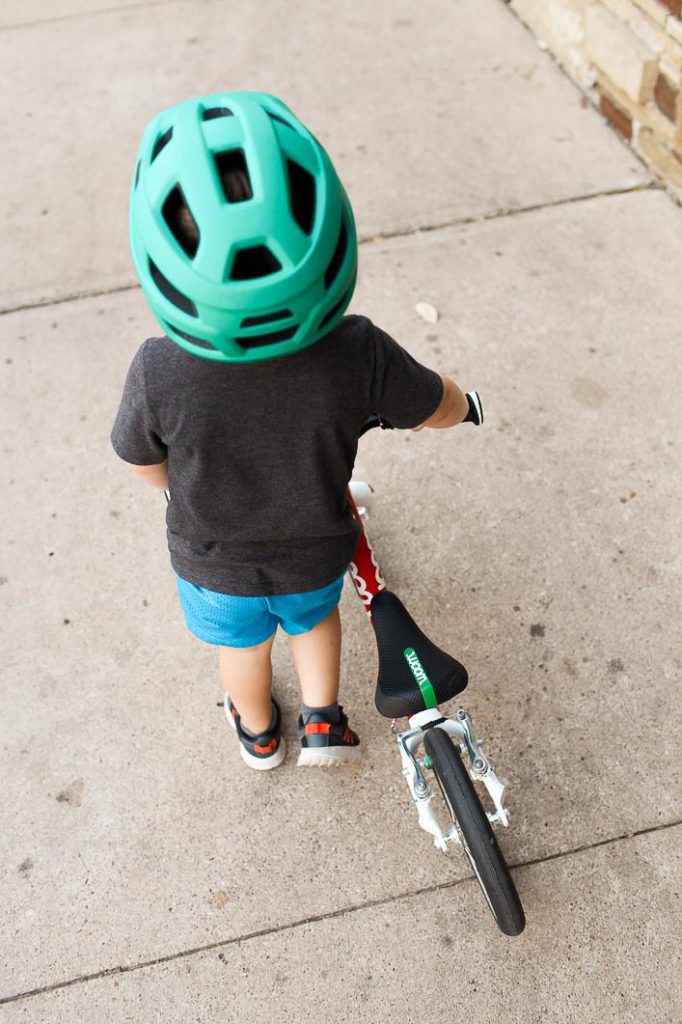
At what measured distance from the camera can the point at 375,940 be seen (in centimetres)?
224

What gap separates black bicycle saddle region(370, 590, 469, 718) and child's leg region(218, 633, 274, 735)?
339 millimetres

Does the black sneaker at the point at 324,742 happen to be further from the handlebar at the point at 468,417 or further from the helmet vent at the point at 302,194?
the helmet vent at the point at 302,194

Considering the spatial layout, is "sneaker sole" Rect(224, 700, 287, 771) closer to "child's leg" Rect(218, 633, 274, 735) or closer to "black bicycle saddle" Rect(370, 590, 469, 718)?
"child's leg" Rect(218, 633, 274, 735)

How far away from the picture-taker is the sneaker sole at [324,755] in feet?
7.74

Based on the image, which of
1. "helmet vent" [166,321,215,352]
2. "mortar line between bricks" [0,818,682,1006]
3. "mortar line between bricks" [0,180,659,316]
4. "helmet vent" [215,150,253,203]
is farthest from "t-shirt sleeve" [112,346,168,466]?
"mortar line between bricks" [0,180,659,316]

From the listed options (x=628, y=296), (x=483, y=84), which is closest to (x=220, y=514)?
(x=628, y=296)

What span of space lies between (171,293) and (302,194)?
0.27m

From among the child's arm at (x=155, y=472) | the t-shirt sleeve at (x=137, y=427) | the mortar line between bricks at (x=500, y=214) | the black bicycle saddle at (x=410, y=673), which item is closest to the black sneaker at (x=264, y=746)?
the black bicycle saddle at (x=410, y=673)

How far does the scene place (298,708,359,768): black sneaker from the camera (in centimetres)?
237

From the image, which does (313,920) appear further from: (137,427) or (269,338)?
(269,338)

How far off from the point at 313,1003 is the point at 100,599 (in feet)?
4.18

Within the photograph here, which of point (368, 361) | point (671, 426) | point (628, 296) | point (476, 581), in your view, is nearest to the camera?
point (368, 361)

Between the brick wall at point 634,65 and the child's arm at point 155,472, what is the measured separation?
2.70 meters

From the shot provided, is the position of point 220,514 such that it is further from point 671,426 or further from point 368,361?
point 671,426
